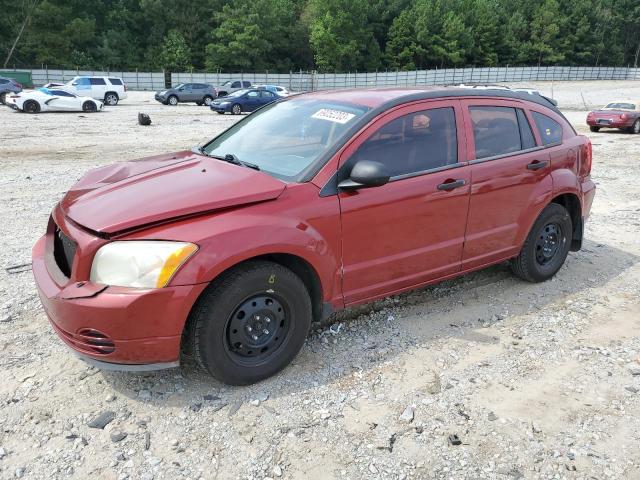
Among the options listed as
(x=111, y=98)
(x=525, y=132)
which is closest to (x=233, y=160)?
(x=525, y=132)

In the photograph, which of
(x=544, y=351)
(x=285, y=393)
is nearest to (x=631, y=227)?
(x=544, y=351)

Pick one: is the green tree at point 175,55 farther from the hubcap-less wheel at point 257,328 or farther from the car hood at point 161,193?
the hubcap-less wheel at point 257,328

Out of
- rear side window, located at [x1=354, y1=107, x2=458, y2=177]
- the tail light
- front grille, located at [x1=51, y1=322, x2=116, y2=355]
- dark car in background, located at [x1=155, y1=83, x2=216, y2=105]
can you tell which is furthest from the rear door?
dark car in background, located at [x1=155, y1=83, x2=216, y2=105]

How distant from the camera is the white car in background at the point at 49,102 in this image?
23141 mm

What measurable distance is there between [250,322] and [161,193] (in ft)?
3.08

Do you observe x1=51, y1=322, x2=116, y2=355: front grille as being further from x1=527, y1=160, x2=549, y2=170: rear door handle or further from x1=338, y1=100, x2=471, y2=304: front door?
x1=527, y1=160, x2=549, y2=170: rear door handle

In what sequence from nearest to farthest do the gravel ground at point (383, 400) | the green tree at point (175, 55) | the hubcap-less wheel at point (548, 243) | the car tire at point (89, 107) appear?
the gravel ground at point (383, 400) → the hubcap-less wheel at point (548, 243) → the car tire at point (89, 107) → the green tree at point (175, 55)

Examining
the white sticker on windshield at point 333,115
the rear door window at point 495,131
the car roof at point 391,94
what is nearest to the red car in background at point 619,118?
the rear door window at point 495,131

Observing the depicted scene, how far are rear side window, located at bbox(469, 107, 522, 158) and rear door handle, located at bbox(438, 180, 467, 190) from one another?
13.1 inches

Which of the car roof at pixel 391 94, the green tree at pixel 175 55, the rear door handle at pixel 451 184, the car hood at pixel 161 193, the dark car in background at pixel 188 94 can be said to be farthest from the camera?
the green tree at pixel 175 55

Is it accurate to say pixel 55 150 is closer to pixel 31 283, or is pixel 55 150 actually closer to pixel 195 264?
pixel 31 283

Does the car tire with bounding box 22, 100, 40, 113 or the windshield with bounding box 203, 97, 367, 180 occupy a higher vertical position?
the windshield with bounding box 203, 97, 367, 180

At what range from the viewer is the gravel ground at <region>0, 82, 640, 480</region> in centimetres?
271

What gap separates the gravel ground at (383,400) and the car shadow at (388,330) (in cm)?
1
